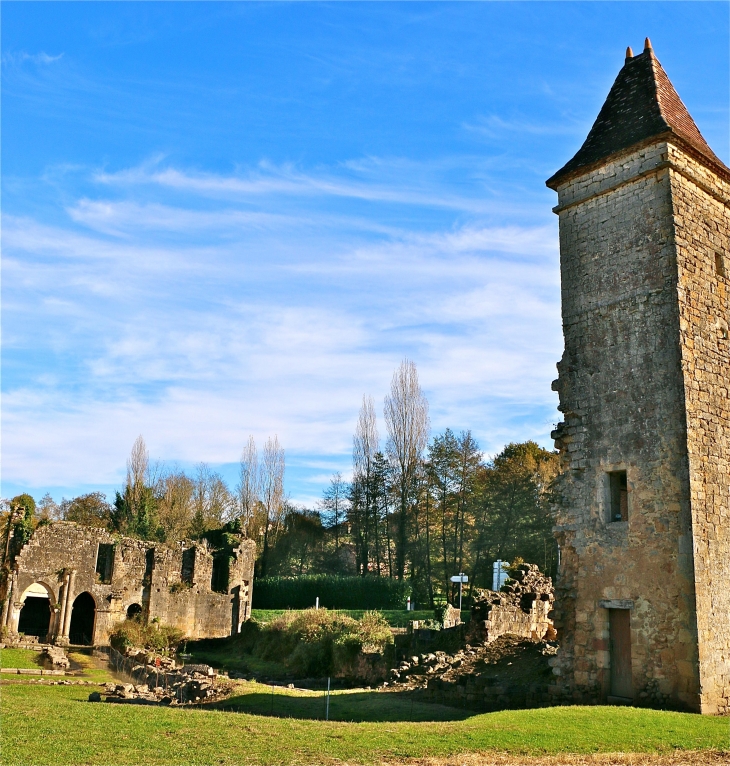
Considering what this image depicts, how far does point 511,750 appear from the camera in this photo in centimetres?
941

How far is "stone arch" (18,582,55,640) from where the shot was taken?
104 feet

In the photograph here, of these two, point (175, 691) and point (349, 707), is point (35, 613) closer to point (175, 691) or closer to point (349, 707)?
point (175, 691)

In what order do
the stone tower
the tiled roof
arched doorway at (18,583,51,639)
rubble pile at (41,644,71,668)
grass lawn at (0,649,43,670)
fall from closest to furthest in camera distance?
the stone tower, the tiled roof, grass lawn at (0,649,43,670), rubble pile at (41,644,71,668), arched doorway at (18,583,51,639)

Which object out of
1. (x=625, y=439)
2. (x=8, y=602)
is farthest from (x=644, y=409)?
(x=8, y=602)

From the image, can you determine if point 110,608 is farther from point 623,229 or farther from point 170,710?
point 623,229

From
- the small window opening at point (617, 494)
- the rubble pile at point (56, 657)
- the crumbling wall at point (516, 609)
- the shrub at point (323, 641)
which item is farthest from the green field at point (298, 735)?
the shrub at point (323, 641)

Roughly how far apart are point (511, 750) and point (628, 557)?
17.9 ft

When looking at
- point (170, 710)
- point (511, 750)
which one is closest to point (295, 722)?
point (170, 710)

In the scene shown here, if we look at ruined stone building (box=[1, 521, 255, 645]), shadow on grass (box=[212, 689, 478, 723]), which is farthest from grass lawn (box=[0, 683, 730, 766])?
ruined stone building (box=[1, 521, 255, 645])

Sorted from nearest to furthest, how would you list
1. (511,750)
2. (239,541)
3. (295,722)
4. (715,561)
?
(511,750) < (295,722) < (715,561) < (239,541)

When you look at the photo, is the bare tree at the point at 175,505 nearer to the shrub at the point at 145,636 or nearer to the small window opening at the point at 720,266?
the shrub at the point at 145,636

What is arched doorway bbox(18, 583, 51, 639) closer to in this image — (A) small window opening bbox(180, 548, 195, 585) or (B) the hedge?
(A) small window opening bbox(180, 548, 195, 585)

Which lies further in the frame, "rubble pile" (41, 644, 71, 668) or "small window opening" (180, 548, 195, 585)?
"small window opening" (180, 548, 195, 585)

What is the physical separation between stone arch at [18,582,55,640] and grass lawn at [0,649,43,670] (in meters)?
8.25
